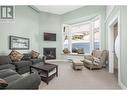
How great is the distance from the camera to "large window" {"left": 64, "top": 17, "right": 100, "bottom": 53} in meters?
2.90

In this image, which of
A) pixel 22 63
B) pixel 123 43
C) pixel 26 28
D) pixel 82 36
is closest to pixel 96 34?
pixel 82 36

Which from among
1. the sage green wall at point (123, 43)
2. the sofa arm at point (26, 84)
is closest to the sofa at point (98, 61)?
the sage green wall at point (123, 43)

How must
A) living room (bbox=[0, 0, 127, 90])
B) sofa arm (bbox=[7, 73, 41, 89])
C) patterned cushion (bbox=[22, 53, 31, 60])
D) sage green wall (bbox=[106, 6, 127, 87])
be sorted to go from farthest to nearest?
patterned cushion (bbox=[22, 53, 31, 60]) → living room (bbox=[0, 0, 127, 90]) → sage green wall (bbox=[106, 6, 127, 87]) → sofa arm (bbox=[7, 73, 41, 89])

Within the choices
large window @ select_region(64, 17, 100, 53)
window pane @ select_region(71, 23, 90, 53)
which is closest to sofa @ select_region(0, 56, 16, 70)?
large window @ select_region(64, 17, 100, 53)

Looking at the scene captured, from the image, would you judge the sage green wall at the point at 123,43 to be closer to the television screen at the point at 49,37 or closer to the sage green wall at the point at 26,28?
the television screen at the point at 49,37

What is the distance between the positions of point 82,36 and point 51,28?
2.35ft

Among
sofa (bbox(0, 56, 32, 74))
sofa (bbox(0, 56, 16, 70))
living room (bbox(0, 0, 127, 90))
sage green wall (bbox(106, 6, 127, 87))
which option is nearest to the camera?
sage green wall (bbox(106, 6, 127, 87))

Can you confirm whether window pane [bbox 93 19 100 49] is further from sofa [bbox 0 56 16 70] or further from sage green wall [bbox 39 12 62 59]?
sofa [bbox 0 56 16 70]

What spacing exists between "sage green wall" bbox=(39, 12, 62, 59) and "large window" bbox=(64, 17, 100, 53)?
0.54 feet

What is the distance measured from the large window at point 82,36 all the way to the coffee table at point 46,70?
1.92 ft

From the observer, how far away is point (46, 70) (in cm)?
285

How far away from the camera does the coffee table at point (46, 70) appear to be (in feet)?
9.37

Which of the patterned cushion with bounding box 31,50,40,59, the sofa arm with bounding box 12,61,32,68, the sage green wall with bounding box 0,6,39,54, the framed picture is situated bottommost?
the sofa arm with bounding box 12,61,32,68

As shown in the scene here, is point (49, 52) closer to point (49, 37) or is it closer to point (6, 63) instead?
point (49, 37)
